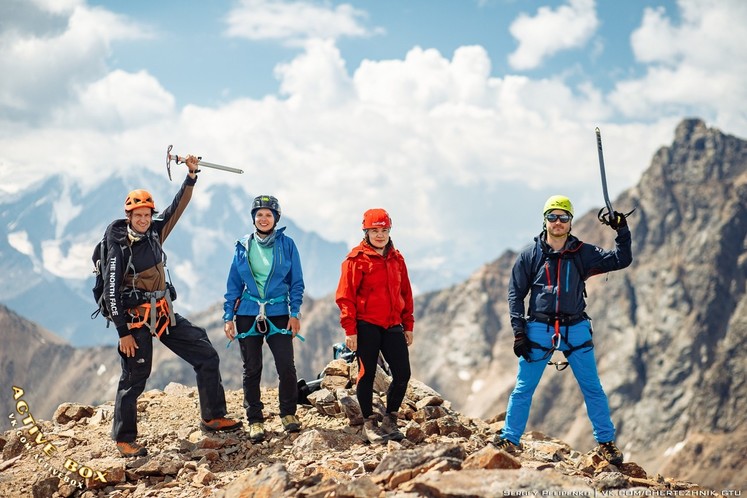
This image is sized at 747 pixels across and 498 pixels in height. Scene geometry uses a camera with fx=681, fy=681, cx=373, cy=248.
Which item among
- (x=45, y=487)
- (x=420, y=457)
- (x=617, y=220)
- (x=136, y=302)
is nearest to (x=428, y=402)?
(x=420, y=457)

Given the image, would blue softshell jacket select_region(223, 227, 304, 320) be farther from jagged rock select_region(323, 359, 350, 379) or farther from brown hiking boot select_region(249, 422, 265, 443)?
jagged rock select_region(323, 359, 350, 379)

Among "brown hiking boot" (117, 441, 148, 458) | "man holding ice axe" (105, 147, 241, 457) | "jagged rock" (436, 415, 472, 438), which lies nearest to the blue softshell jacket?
"man holding ice axe" (105, 147, 241, 457)

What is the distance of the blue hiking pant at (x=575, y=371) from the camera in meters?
9.95

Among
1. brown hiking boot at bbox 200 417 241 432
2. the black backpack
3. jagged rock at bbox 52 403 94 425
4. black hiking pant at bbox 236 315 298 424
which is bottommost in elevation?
jagged rock at bbox 52 403 94 425

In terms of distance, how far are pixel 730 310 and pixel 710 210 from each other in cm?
2837

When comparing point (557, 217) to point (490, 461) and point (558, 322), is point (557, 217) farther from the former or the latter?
point (490, 461)

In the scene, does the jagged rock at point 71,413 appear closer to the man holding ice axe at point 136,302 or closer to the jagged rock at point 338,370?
A: the man holding ice axe at point 136,302

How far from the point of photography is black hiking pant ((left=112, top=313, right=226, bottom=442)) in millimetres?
10898

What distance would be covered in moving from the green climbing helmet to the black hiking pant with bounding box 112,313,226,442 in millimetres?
5820

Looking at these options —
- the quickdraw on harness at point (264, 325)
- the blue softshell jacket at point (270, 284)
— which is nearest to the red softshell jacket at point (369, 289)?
the blue softshell jacket at point (270, 284)

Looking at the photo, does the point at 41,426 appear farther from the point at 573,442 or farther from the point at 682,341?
the point at 682,341

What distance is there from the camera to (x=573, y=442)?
152125mm

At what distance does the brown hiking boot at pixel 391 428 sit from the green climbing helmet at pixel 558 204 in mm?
4022

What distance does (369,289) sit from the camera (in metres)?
10.5
